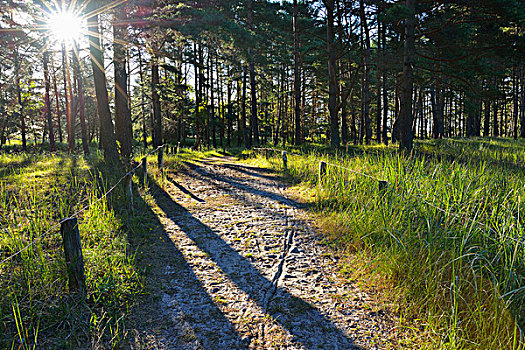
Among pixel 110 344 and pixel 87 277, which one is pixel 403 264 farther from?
pixel 87 277

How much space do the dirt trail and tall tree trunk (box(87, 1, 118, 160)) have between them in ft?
16.5

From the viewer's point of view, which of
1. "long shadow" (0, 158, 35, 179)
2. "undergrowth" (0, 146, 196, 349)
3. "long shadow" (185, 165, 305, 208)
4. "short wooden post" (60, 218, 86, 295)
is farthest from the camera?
"long shadow" (0, 158, 35, 179)

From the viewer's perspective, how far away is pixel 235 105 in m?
36.9

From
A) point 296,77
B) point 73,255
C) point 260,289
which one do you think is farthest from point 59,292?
point 296,77

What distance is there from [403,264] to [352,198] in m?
2.51

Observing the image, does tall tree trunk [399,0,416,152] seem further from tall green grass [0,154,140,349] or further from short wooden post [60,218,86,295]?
short wooden post [60,218,86,295]

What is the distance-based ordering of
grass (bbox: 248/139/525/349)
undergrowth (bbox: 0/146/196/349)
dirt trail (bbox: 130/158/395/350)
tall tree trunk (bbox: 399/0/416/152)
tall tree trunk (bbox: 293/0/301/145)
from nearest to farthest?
1. grass (bbox: 248/139/525/349)
2. undergrowth (bbox: 0/146/196/349)
3. dirt trail (bbox: 130/158/395/350)
4. tall tree trunk (bbox: 399/0/416/152)
5. tall tree trunk (bbox: 293/0/301/145)

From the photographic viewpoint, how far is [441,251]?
3.43m

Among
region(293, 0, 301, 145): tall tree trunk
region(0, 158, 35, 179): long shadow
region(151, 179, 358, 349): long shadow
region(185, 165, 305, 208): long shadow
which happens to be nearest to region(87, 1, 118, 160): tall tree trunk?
region(0, 158, 35, 179): long shadow

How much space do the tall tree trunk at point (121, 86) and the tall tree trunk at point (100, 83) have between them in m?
0.48

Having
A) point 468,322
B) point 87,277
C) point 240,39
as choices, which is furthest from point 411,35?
point 87,277

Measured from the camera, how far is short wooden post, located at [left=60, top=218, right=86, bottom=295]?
2996mm

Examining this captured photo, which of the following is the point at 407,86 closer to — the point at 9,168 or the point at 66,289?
the point at 66,289

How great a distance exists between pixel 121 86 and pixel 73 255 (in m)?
9.47
